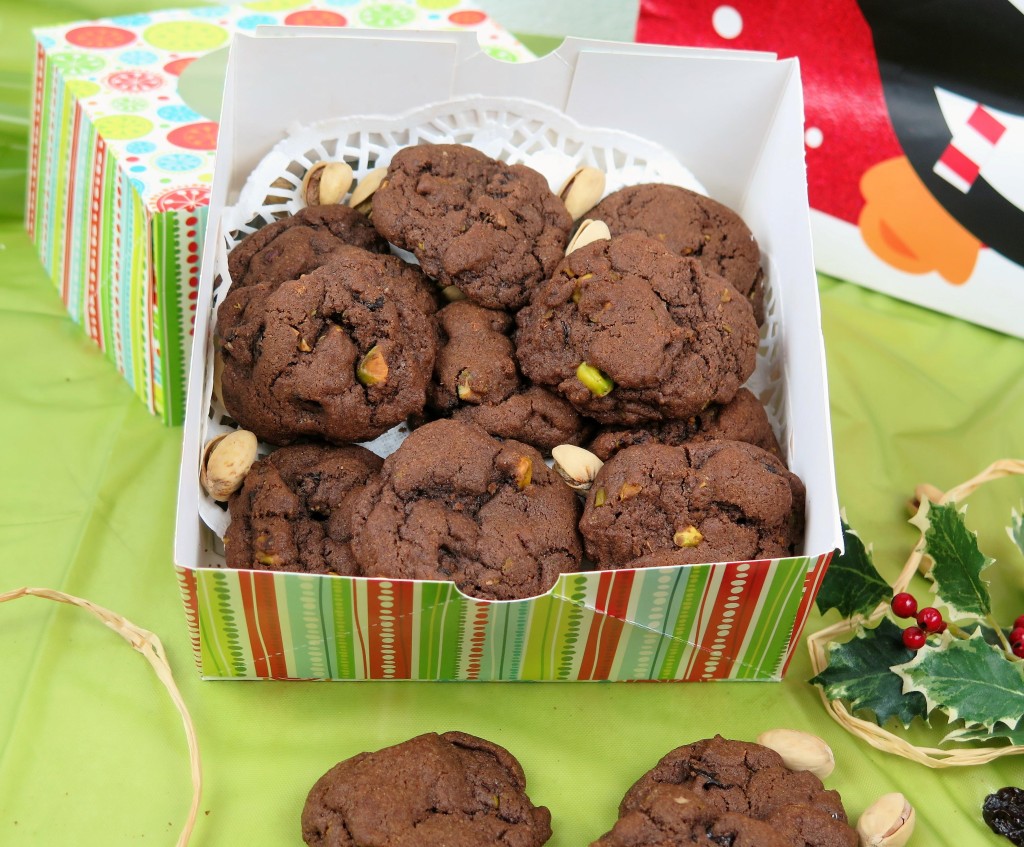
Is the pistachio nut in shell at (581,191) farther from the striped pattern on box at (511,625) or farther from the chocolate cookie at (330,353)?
the striped pattern on box at (511,625)

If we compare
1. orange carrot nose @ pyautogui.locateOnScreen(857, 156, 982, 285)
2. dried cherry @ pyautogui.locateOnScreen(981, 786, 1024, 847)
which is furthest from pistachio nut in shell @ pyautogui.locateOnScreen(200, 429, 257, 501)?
orange carrot nose @ pyautogui.locateOnScreen(857, 156, 982, 285)

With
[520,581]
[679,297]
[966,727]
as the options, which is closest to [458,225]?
[679,297]

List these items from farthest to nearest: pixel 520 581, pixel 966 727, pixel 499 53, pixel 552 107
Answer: pixel 499 53
pixel 552 107
pixel 966 727
pixel 520 581

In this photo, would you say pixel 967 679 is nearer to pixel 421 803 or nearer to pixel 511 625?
pixel 511 625

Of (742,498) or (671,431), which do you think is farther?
(671,431)

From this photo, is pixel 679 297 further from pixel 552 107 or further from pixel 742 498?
pixel 552 107

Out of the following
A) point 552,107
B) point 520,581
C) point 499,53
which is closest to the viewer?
point 520,581

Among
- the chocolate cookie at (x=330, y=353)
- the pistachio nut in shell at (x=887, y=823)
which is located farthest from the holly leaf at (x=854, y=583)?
the chocolate cookie at (x=330, y=353)
